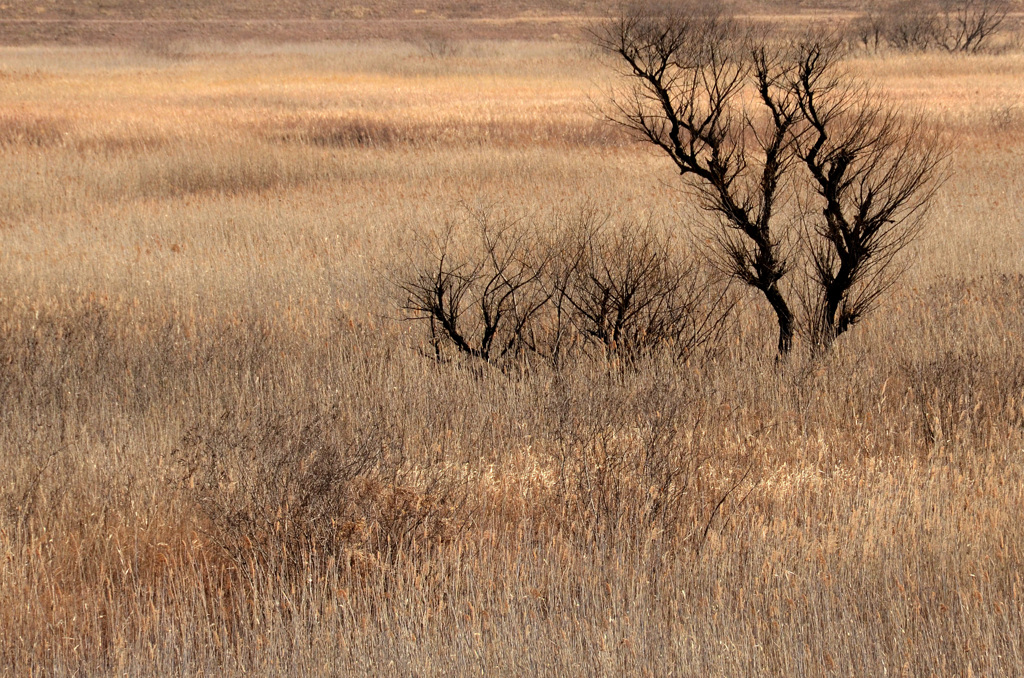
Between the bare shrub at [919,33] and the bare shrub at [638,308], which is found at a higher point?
the bare shrub at [919,33]

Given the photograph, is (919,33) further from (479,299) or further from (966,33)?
(479,299)

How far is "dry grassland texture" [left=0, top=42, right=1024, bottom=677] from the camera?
12.3ft

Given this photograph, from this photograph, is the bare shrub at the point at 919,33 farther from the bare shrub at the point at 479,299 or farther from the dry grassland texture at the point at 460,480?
the bare shrub at the point at 479,299

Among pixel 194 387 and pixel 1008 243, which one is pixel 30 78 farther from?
pixel 1008 243

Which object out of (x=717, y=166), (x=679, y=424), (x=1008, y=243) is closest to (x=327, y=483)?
(x=679, y=424)

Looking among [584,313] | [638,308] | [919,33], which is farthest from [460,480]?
[919,33]

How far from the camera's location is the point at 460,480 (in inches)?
210

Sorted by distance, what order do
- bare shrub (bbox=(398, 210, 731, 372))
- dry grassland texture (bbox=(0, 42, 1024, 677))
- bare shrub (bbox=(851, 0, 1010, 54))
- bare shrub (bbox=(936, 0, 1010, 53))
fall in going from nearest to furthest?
dry grassland texture (bbox=(0, 42, 1024, 677))
bare shrub (bbox=(398, 210, 731, 372))
bare shrub (bbox=(936, 0, 1010, 53))
bare shrub (bbox=(851, 0, 1010, 54))

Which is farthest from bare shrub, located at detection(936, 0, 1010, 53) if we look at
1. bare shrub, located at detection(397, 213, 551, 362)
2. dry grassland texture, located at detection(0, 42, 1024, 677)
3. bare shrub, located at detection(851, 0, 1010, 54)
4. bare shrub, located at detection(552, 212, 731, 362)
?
bare shrub, located at detection(552, 212, 731, 362)

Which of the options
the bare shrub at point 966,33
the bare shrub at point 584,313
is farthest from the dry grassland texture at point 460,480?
the bare shrub at point 966,33

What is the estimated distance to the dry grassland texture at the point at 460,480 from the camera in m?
3.75

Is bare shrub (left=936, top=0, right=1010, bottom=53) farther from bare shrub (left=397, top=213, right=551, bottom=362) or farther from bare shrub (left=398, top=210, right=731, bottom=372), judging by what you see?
bare shrub (left=398, top=210, right=731, bottom=372)

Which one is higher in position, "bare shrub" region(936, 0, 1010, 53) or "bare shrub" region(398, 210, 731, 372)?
"bare shrub" region(936, 0, 1010, 53)

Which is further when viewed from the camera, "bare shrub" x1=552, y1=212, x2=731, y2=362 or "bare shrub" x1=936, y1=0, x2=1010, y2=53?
"bare shrub" x1=936, y1=0, x2=1010, y2=53
